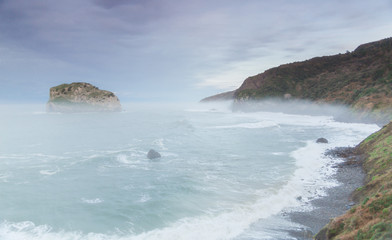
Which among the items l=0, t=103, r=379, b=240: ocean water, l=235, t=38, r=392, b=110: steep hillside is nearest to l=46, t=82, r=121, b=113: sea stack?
l=235, t=38, r=392, b=110: steep hillside

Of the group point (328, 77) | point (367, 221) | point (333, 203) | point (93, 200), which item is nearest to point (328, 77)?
point (328, 77)

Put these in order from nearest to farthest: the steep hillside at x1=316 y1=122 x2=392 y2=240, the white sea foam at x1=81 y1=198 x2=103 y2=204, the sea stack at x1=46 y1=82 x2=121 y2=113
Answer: the steep hillside at x1=316 y1=122 x2=392 y2=240 < the white sea foam at x1=81 y1=198 x2=103 y2=204 < the sea stack at x1=46 y1=82 x2=121 y2=113

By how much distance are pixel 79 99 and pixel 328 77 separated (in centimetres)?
14339

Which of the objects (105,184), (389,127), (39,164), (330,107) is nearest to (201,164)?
(105,184)

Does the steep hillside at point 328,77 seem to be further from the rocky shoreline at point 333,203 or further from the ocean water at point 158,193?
the ocean water at point 158,193

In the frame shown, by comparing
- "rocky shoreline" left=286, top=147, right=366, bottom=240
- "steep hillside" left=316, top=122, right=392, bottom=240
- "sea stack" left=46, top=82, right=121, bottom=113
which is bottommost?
"rocky shoreline" left=286, top=147, right=366, bottom=240

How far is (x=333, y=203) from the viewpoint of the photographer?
53.4 feet

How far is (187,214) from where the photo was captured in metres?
15.8

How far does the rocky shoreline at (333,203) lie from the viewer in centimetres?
1328

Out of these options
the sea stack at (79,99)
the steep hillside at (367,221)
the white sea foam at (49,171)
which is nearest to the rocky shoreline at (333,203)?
the steep hillside at (367,221)

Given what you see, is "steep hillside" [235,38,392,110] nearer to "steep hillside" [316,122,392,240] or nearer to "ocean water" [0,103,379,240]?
"ocean water" [0,103,379,240]

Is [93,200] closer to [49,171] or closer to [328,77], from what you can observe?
[49,171]

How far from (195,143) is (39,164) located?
895 inches

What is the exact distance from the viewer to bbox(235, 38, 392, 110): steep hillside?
95.3m
